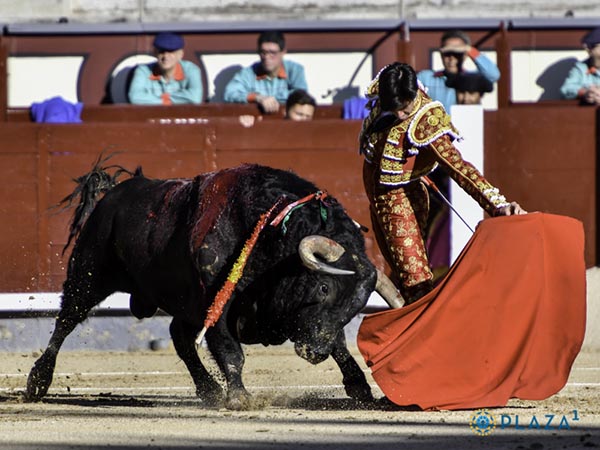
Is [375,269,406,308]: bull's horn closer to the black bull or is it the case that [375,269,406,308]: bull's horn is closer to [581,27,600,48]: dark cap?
the black bull

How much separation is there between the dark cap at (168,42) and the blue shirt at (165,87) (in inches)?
5.2

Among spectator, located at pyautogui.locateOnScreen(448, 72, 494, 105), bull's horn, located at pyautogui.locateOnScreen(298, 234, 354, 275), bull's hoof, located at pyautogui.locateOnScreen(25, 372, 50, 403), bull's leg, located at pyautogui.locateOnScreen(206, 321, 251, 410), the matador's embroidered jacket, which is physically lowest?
bull's hoof, located at pyautogui.locateOnScreen(25, 372, 50, 403)

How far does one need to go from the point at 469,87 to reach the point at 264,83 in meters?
1.10

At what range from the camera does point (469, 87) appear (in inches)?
294

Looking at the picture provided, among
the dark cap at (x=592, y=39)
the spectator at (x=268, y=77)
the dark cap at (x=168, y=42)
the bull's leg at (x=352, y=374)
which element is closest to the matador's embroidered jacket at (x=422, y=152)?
the bull's leg at (x=352, y=374)

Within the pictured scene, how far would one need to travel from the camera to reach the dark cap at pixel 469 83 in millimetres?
7449

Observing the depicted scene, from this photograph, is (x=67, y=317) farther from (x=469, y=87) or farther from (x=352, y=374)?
(x=469, y=87)

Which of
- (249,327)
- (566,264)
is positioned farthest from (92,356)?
(566,264)

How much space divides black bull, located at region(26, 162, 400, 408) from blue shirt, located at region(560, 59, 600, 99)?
10.7ft

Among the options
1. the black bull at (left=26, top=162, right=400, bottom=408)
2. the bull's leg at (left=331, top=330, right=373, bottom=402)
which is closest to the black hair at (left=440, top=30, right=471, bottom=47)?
the black bull at (left=26, top=162, right=400, bottom=408)

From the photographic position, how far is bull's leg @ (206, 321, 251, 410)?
4660 mm

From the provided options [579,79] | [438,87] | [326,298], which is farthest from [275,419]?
[579,79]

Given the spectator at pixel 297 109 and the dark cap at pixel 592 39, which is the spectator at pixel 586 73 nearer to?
the dark cap at pixel 592 39

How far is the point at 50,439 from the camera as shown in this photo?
387 cm
